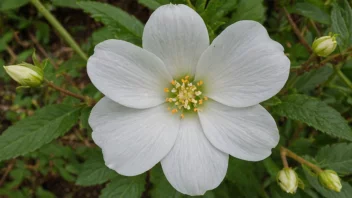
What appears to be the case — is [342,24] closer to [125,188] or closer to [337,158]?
[337,158]

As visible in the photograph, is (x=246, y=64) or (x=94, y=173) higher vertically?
(x=246, y=64)

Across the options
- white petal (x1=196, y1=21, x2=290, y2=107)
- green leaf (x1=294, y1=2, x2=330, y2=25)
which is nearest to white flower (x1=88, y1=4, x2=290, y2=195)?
white petal (x1=196, y1=21, x2=290, y2=107)

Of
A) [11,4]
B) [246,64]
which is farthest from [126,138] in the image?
[11,4]

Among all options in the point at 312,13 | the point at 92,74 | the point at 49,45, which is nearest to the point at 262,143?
the point at 92,74

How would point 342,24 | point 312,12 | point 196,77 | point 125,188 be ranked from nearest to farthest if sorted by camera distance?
point 196,77 < point 342,24 < point 125,188 < point 312,12

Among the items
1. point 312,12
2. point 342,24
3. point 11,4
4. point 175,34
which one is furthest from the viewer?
point 11,4

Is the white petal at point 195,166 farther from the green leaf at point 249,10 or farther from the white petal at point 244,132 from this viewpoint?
the green leaf at point 249,10

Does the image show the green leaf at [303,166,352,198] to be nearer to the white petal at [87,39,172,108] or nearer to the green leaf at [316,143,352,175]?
the green leaf at [316,143,352,175]
